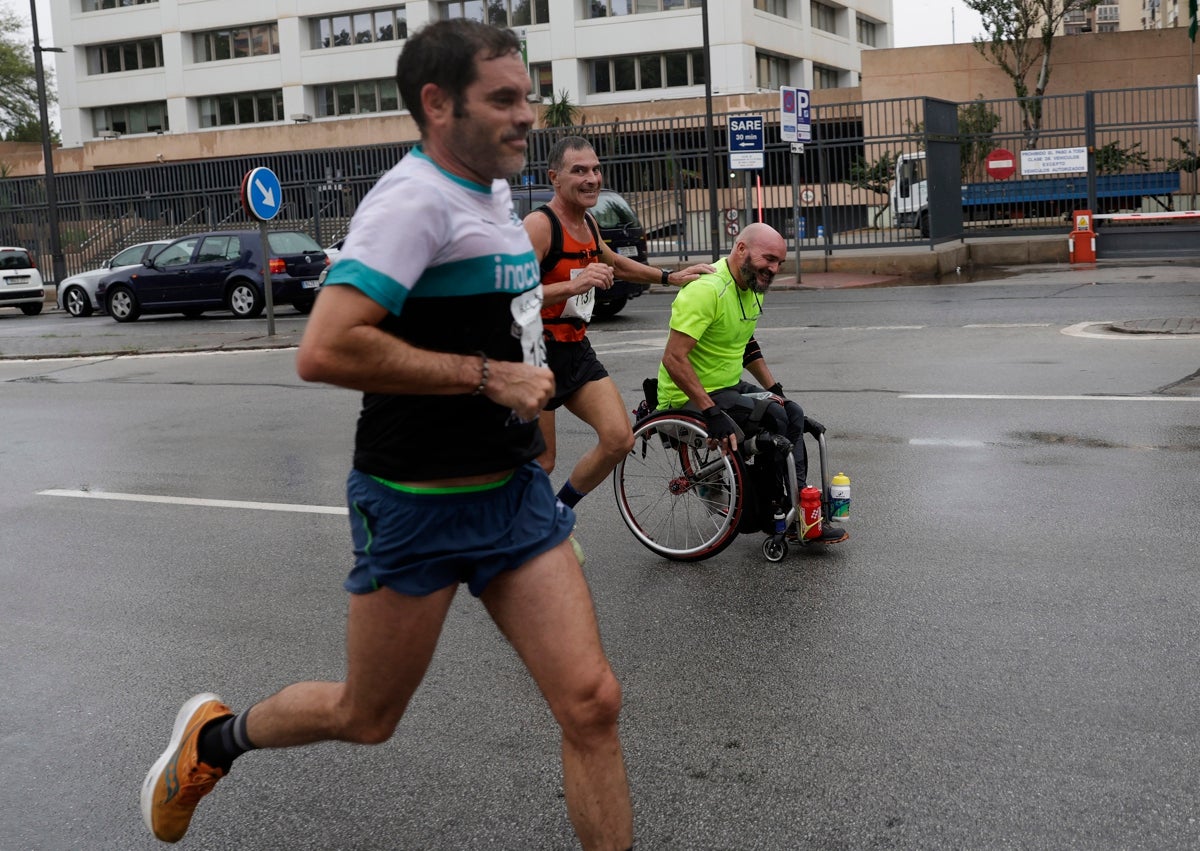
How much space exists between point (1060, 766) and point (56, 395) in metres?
11.6

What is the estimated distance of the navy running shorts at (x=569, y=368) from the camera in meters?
5.70

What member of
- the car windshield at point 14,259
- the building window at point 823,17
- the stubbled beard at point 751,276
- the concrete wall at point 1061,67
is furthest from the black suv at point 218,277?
the building window at point 823,17

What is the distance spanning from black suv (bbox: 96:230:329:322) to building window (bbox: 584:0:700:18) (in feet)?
118

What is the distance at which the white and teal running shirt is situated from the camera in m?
2.70

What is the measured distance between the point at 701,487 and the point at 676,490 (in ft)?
0.39

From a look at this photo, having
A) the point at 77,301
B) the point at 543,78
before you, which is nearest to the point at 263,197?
the point at 77,301

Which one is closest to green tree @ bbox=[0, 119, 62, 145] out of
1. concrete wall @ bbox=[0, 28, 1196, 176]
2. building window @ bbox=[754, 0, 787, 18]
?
concrete wall @ bbox=[0, 28, 1196, 176]

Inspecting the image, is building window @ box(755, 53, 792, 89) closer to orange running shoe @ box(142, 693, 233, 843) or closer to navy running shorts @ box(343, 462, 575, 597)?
orange running shoe @ box(142, 693, 233, 843)

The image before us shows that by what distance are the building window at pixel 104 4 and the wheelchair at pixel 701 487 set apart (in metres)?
64.3

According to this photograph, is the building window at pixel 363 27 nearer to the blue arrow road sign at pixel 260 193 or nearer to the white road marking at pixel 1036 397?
the blue arrow road sign at pixel 260 193

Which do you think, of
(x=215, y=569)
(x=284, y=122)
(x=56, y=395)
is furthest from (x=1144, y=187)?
(x=284, y=122)

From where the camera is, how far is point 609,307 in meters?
18.8

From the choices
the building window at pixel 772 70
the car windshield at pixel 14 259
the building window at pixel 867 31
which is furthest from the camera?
the building window at pixel 867 31

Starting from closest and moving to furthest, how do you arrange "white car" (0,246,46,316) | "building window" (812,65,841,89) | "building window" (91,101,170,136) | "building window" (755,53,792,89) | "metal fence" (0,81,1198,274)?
"metal fence" (0,81,1198,274) → "white car" (0,246,46,316) → "building window" (755,53,792,89) → "building window" (812,65,841,89) → "building window" (91,101,170,136)
